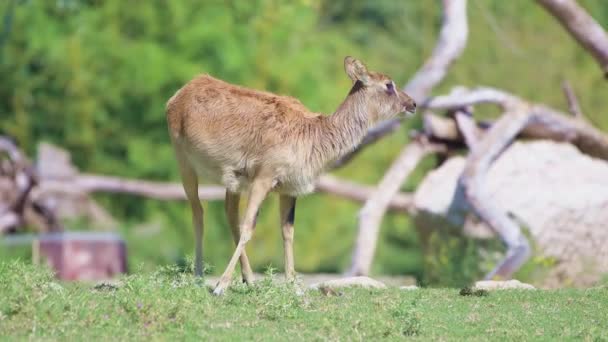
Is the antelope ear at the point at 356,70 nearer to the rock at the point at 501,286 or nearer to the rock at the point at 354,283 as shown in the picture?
the rock at the point at 354,283

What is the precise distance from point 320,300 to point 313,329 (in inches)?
41.8

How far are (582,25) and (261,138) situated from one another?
677 centimetres

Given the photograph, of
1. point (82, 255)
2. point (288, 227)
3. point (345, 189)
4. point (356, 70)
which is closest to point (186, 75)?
point (345, 189)

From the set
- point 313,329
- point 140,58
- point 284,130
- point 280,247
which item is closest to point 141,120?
point 140,58

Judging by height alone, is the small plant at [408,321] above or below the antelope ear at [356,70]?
below

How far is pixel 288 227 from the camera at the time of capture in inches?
362

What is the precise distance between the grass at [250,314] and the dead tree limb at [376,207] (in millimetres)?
5478

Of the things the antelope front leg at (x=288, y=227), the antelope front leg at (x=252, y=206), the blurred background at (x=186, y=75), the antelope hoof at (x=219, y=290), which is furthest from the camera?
the blurred background at (x=186, y=75)

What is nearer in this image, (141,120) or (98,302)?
(98,302)

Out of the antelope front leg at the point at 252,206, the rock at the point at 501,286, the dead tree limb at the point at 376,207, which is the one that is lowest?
the dead tree limb at the point at 376,207

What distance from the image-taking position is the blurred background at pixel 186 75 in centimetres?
2353

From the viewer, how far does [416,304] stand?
828cm

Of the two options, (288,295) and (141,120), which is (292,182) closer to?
(288,295)

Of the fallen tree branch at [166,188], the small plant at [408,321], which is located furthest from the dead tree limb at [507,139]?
the small plant at [408,321]
